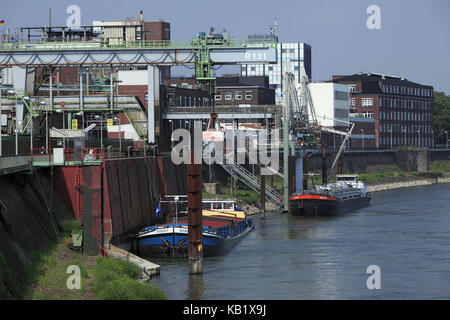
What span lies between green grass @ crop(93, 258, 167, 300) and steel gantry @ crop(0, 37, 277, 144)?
27018 mm

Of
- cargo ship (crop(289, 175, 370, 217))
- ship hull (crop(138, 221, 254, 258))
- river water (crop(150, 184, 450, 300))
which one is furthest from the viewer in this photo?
cargo ship (crop(289, 175, 370, 217))

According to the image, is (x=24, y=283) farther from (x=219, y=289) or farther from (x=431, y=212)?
(x=431, y=212)

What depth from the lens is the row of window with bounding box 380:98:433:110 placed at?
6683 inches

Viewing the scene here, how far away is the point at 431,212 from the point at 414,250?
91.7ft

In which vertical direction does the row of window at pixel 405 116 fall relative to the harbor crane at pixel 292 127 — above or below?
above

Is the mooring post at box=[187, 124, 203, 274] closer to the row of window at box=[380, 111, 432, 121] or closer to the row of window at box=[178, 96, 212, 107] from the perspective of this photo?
the row of window at box=[178, 96, 212, 107]

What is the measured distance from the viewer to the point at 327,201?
79.6m

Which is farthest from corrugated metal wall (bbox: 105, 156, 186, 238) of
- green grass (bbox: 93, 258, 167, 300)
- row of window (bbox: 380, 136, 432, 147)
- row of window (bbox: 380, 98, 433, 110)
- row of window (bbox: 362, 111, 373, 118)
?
row of window (bbox: 380, 98, 433, 110)

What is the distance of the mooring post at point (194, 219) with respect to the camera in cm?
4119

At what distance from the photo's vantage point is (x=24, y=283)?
106ft

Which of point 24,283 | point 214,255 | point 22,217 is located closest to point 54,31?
point 214,255

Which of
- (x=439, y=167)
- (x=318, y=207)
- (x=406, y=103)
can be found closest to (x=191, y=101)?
(x=318, y=207)

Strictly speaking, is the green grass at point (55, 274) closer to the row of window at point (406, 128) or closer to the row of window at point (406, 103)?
the row of window at point (406, 103)

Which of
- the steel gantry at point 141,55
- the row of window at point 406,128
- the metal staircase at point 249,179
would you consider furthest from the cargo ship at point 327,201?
the row of window at point 406,128
